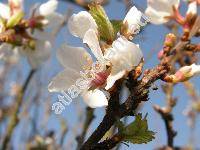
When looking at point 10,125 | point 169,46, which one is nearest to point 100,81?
point 169,46

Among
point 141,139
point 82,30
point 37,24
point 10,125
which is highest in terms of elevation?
point 82,30

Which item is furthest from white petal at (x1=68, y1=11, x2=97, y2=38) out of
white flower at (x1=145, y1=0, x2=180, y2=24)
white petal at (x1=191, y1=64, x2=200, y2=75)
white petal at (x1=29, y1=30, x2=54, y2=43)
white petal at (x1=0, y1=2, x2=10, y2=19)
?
white petal at (x1=29, y1=30, x2=54, y2=43)

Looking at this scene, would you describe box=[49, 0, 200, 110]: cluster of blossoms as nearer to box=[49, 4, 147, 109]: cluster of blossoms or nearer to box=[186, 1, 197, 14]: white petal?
box=[49, 4, 147, 109]: cluster of blossoms

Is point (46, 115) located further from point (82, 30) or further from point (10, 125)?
point (82, 30)

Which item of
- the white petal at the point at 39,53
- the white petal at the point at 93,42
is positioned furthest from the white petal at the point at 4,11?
the white petal at the point at 93,42

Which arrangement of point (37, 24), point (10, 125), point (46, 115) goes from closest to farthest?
1. point (37, 24)
2. point (10, 125)
3. point (46, 115)

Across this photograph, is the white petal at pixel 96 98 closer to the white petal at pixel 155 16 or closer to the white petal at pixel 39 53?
the white petal at pixel 155 16

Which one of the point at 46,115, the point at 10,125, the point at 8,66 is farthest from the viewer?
the point at 8,66

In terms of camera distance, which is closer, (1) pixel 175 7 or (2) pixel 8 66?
(1) pixel 175 7
